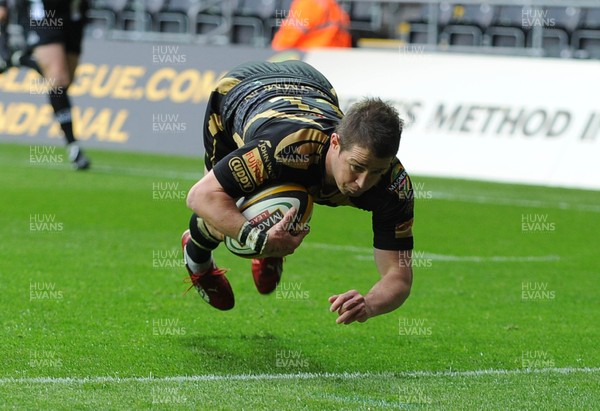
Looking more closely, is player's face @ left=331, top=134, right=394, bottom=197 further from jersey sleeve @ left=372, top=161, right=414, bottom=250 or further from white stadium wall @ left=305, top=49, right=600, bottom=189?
white stadium wall @ left=305, top=49, right=600, bottom=189

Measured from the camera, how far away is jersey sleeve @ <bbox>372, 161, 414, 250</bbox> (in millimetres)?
6113

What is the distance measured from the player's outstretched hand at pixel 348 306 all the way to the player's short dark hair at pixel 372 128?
2.18 ft

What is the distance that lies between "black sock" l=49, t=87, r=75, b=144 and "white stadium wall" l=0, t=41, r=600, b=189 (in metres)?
3.63

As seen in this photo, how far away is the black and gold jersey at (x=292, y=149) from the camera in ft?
19.3

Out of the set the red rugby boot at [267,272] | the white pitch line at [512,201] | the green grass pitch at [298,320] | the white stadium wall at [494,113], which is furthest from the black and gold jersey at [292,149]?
the white stadium wall at [494,113]

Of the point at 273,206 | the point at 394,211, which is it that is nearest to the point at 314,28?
the point at 394,211

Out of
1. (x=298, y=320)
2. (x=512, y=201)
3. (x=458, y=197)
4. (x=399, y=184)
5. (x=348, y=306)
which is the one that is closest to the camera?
(x=348, y=306)

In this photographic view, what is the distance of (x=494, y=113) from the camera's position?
1700 cm

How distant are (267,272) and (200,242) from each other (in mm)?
761

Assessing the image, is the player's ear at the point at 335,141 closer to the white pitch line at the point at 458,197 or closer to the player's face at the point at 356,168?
the player's face at the point at 356,168

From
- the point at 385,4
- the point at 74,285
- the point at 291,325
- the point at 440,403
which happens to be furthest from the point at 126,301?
the point at 385,4

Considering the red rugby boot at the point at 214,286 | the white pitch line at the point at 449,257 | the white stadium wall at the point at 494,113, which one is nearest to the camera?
the red rugby boot at the point at 214,286

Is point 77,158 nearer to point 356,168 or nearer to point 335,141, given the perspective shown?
point 335,141

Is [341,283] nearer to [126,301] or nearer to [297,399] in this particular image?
[126,301]
